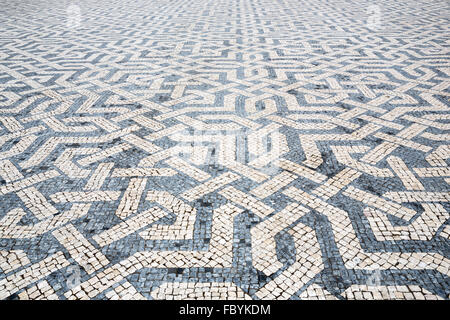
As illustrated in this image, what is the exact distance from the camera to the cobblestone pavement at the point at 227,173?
1909 millimetres

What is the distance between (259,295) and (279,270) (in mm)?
202

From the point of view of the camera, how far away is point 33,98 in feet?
13.6

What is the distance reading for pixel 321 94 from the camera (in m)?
4.13

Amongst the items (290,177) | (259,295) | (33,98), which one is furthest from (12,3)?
(259,295)

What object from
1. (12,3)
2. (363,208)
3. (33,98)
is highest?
(363,208)

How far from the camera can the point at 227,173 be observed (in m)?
2.74

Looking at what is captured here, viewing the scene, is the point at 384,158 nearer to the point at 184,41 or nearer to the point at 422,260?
the point at 422,260

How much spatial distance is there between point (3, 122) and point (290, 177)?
293 centimetres

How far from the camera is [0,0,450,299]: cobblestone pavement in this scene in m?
1.91

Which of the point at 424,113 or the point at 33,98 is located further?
the point at 33,98

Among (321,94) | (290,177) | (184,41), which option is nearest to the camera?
(290,177)

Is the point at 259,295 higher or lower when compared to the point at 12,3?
higher
